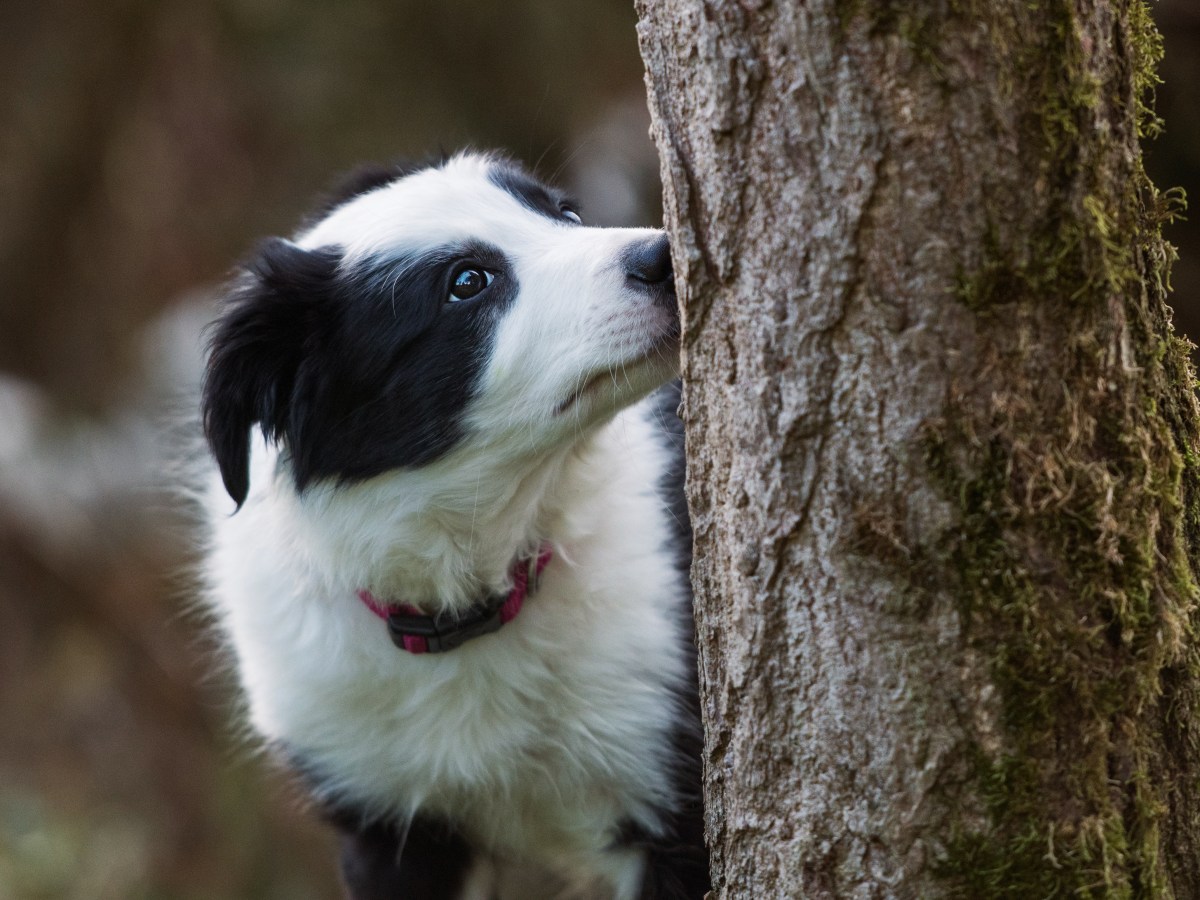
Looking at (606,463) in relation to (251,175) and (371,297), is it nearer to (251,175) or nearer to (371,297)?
(371,297)

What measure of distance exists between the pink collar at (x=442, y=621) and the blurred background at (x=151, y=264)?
143 inches

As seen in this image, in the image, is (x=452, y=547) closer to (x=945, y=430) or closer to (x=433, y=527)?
(x=433, y=527)

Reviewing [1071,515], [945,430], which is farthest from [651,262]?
[1071,515]

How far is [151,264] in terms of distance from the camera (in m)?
7.00

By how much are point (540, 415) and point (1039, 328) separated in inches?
46.1

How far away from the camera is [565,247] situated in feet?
8.66

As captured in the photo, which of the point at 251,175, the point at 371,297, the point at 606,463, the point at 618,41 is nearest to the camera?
the point at 371,297

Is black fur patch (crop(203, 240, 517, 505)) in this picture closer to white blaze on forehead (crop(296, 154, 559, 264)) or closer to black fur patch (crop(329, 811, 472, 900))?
white blaze on forehead (crop(296, 154, 559, 264))

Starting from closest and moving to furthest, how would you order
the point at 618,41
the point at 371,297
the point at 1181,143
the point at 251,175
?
the point at 371,297 → the point at 1181,143 → the point at 618,41 → the point at 251,175

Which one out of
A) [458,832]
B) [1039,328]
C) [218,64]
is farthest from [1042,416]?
[218,64]

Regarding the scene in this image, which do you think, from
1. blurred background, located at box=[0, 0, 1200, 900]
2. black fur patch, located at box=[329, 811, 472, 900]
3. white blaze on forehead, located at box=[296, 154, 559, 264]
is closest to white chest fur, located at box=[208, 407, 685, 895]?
black fur patch, located at box=[329, 811, 472, 900]

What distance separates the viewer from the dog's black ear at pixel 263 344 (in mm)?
2734

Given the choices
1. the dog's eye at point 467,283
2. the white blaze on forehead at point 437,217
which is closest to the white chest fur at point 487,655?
the dog's eye at point 467,283

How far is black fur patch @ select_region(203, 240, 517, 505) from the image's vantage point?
271 cm
